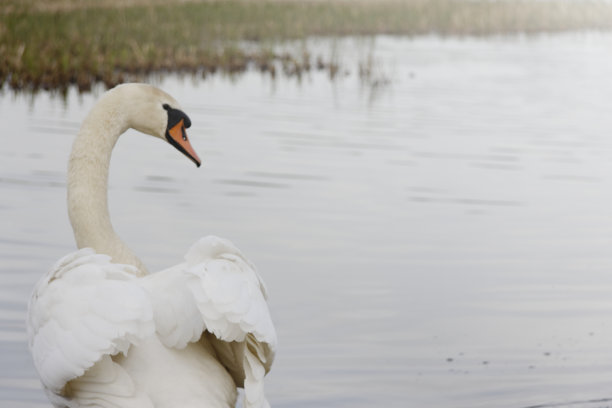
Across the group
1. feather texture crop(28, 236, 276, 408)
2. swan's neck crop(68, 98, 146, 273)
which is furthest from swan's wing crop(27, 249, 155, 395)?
swan's neck crop(68, 98, 146, 273)

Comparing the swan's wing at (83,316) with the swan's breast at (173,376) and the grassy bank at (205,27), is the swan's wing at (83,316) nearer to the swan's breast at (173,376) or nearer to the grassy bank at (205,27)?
the swan's breast at (173,376)

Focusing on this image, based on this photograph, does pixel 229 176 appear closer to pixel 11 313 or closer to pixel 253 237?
pixel 253 237

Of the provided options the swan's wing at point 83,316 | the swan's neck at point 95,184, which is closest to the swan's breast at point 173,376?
the swan's wing at point 83,316

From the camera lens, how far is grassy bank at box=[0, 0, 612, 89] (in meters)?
20.6

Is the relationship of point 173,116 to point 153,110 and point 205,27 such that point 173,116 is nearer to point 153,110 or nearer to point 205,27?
point 153,110

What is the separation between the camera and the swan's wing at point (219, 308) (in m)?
3.85

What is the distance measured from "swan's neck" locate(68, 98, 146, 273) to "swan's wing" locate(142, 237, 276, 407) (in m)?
1.12

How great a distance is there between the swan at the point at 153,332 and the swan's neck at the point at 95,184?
0.92 meters

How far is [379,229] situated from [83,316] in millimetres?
6214

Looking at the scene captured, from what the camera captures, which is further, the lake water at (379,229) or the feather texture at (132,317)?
the lake water at (379,229)

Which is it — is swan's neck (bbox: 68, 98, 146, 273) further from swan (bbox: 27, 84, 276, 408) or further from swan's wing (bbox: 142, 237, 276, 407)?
swan's wing (bbox: 142, 237, 276, 407)

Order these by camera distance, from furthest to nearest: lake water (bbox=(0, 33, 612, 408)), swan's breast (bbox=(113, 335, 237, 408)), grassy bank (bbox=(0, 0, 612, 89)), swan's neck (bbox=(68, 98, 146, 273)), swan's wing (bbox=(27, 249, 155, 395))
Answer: grassy bank (bbox=(0, 0, 612, 89)) → lake water (bbox=(0, 33, 612, 408)) → swan's neck (bbox=(68, 98, 146, 273)) → swan's breast (bbox=(113, 335, 237, 408)) → swan's wing (bbox=(27, 249, 155, 395))

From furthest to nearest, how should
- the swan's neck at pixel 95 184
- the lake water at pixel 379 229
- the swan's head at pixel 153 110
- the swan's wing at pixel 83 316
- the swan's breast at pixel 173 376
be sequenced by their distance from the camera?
the lake water at pixel 379 229
the swan's head at pixel 153 110
the swan's neck at pixel 95 184
the swan's breast at pixel 173 376
the swan's wing at pixel 83 316

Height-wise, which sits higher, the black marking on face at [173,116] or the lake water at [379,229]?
the black marking on face at [173,116]
